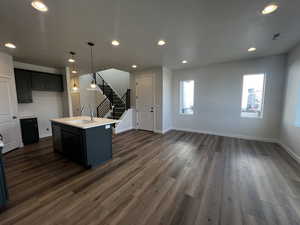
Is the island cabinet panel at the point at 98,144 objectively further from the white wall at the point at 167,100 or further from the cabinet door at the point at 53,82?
the cabinet door at the point at 53,82

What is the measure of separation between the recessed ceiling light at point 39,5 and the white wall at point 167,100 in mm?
3846

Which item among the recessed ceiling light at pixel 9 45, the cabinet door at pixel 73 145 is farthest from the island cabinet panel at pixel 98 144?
the recessed ceiling light at pixel 9 45

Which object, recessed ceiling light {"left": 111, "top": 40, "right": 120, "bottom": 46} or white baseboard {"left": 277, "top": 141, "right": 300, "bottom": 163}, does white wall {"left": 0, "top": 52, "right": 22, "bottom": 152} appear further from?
white baseboard {"left": 277, "top": 141, "right": 300, "bottom": 163}

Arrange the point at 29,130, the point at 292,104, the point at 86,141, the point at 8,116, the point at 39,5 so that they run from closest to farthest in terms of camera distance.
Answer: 1. the point at 39,5
2. the point at 86,141
3. the point at 292,104
4. the point at 8,116
5. the point at 29,130

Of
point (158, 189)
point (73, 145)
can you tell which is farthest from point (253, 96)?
point (73, 145)

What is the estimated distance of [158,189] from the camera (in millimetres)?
2051

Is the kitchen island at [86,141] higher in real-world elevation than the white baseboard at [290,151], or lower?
higher

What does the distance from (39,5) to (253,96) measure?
5.64m

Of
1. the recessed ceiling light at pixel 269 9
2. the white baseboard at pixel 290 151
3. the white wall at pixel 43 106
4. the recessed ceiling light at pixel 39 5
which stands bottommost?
the white baseboard at pixel 290 151

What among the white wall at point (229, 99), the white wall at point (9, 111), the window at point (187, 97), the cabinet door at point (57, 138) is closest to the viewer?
the cabinet door at point (57, 138)

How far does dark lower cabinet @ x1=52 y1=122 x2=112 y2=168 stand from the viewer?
2.59 meters

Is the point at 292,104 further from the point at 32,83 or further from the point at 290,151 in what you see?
the point at 32,83

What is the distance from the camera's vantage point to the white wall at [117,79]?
27.0ft

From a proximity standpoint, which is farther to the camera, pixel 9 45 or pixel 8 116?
pixel 8 116
